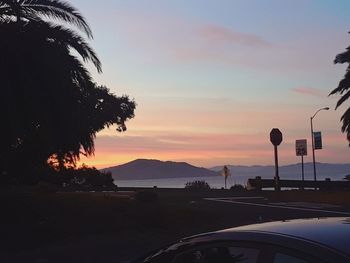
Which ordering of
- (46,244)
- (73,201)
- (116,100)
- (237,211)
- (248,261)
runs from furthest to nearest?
(116,100) < (237,211) < (73,201) < (46,244) < (248,261)

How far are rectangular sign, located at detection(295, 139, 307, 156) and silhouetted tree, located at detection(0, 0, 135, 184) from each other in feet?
114

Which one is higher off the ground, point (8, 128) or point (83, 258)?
point (8, 128)

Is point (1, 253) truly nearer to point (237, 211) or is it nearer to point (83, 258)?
point (83, 258)

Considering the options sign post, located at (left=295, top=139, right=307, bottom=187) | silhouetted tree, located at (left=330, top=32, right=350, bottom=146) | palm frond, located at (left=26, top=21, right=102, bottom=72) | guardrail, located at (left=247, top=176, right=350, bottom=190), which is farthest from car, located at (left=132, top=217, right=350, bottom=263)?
sign post, located at (left=295, top=139, right=307, bottom=187)

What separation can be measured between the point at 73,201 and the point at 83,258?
6.89 meters

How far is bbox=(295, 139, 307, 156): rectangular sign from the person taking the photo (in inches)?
2019

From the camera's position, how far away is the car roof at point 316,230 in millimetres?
3788

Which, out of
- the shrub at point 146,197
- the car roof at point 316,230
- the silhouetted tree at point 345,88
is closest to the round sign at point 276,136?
the silhouetted tree at point 345,88

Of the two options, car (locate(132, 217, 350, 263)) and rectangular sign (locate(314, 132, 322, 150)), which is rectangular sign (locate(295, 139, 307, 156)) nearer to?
rectangular sign (locate(314, 132, 322, 150))

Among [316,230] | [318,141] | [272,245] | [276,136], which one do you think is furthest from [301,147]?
[272,245]

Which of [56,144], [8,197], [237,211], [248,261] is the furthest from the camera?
[237,211]

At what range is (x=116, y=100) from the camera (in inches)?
1606

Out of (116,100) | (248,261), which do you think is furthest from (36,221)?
(116,100)

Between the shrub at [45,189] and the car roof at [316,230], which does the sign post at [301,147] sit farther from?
the car roof at [316,230]
